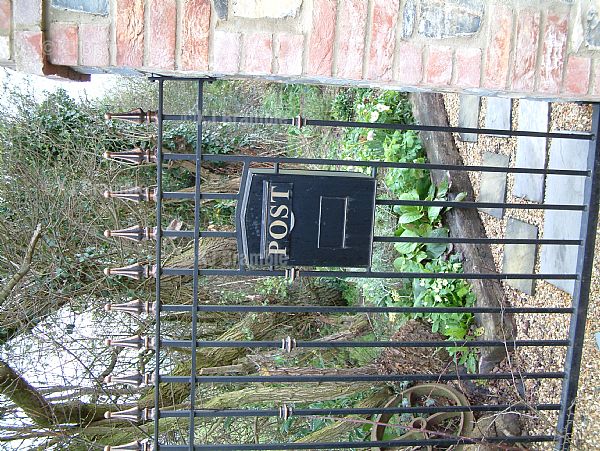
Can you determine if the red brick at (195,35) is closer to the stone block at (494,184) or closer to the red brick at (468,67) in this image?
the red brick at (468,67)

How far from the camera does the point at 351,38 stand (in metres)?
2.17

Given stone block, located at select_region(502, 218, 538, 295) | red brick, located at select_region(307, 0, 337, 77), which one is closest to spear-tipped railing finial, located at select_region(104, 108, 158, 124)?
red brick, located at select_region(307, 0, 337, 77)

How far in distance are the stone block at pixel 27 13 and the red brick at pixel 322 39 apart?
973 mm

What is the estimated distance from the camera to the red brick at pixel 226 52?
2109 mm

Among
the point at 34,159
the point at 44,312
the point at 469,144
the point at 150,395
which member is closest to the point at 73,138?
the point at 34,159

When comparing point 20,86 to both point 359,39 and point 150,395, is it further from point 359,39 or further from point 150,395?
point 359,39

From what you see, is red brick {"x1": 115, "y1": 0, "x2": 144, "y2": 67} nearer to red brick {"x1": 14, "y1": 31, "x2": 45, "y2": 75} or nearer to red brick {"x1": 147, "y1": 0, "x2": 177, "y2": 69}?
red brick {"x1": 147, "y1": 0, "x2": 177, "y2": 69}

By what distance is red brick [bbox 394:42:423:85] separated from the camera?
222cm

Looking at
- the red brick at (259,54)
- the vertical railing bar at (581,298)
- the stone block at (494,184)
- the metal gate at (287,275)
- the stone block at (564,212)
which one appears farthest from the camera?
the stone block at (494,184)

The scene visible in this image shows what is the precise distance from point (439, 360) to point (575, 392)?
149 cm

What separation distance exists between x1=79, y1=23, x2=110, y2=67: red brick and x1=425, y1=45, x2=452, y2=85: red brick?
122 centimetres

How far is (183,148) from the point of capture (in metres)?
7.68

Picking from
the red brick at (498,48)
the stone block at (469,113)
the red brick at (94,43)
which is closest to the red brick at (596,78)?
the red brick at (498,48)

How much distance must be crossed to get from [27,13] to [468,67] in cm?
166
